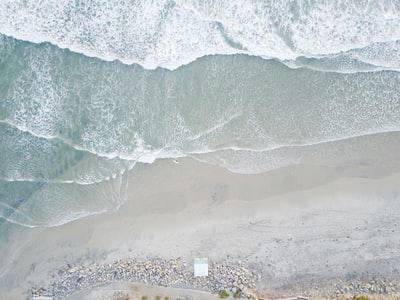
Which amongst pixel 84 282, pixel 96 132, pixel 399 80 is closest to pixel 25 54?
pixel 96 132

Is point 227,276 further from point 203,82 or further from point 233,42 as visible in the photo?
point 233,42

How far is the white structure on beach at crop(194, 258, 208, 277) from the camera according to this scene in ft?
51.5

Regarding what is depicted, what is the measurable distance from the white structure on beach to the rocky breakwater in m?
0.15

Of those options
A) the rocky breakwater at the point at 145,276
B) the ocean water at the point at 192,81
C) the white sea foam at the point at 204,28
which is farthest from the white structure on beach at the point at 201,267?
the white sea foam at the point at 204,28

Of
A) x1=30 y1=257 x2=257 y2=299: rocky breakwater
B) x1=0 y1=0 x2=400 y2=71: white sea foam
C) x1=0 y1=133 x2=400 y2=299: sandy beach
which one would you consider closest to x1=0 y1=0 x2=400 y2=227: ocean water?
x1=0 y1=0 x2=400 y2=71: white sea foam

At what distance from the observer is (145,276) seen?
15.9 metres

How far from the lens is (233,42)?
1557 centimetres

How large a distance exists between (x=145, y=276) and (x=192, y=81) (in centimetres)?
599

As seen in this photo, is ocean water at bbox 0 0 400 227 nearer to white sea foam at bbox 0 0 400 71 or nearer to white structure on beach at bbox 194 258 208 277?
white sea foam at bbox 0 0 400 71

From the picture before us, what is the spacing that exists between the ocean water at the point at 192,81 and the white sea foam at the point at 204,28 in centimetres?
3

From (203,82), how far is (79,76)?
145 inches

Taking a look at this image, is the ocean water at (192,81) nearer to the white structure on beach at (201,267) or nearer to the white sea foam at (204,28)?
the white sea foam at (204,28)

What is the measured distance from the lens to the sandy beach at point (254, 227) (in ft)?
51.3

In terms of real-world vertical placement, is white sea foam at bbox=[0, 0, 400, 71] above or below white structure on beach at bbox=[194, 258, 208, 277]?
above
